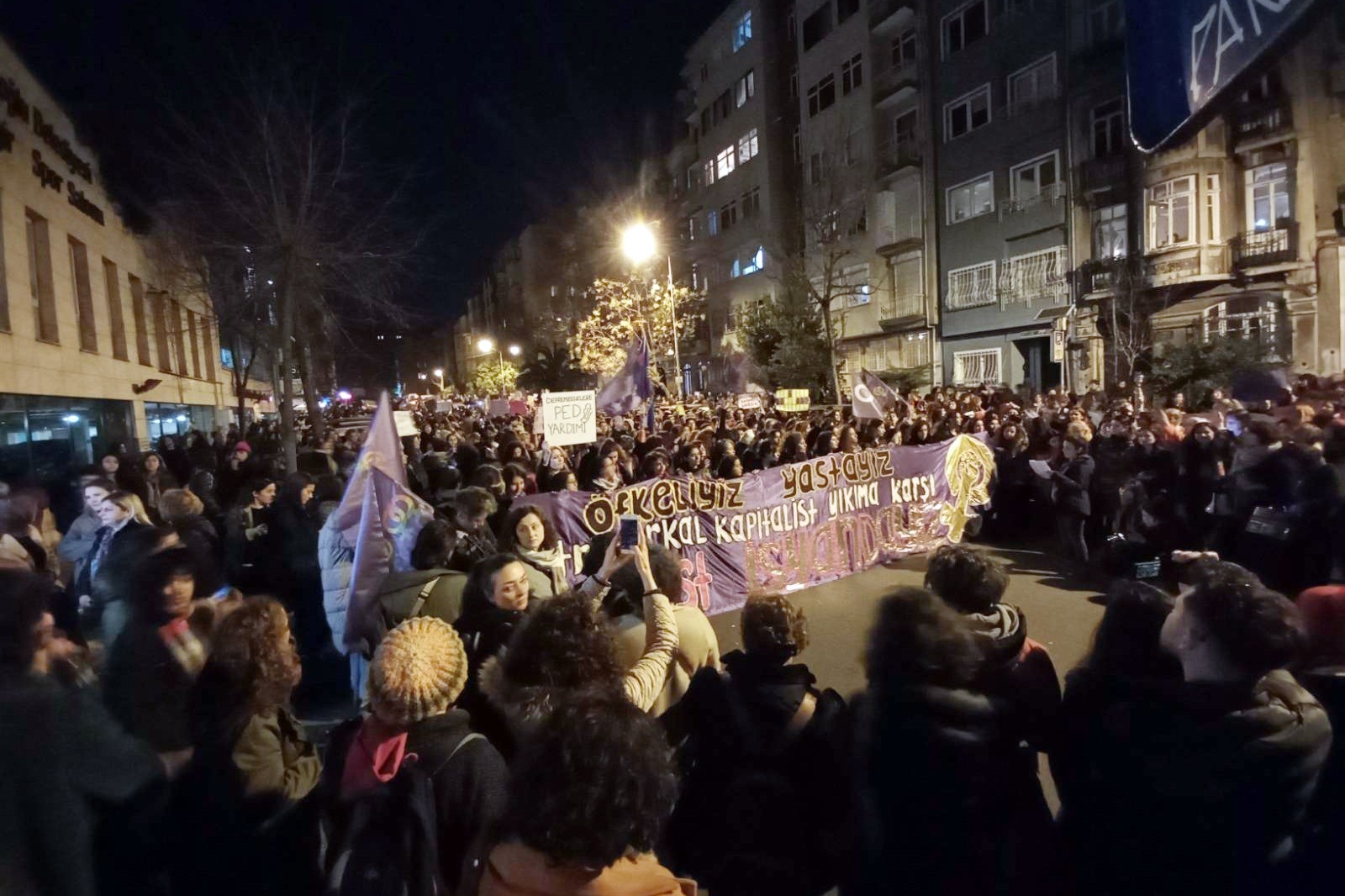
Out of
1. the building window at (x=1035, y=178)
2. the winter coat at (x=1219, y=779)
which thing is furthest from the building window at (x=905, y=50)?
the winter coat at (x=1219, y=779)

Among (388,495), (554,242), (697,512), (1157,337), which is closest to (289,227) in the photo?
(697,512)

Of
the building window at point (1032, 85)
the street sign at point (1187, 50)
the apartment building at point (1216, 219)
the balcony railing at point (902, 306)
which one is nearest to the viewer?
the street sign at point (1187, 50)

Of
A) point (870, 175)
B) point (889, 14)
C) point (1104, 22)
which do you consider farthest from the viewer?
point (870, 175)

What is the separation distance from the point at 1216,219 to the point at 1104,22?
731 centimetres

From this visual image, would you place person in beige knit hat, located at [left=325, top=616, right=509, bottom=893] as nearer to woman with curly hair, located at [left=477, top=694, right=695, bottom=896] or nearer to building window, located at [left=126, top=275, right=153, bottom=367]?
woman with curly hair, located at [left=477, top=694, right=695, bottom=896]

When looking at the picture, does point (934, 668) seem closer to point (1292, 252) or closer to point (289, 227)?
point (289, 227)

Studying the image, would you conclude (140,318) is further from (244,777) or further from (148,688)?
(244,777)

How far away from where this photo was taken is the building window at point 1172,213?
24906 millimetres

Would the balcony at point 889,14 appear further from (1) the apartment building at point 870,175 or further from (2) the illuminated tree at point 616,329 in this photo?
(2) the illuminated tree at point 616,329

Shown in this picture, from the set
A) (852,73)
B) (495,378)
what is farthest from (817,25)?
(495,378)

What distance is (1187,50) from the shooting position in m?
2.24

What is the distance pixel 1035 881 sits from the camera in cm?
271

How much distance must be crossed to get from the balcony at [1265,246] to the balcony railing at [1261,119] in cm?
258

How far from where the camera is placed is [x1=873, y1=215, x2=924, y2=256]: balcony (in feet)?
113
